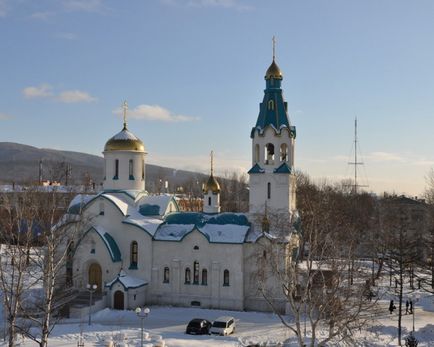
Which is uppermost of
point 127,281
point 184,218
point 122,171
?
point 122,171

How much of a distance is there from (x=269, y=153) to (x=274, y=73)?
4628 mm

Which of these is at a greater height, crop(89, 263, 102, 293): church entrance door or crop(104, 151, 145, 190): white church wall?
crop(104, 151, 145, 190): white church wall

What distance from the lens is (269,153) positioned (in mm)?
30422

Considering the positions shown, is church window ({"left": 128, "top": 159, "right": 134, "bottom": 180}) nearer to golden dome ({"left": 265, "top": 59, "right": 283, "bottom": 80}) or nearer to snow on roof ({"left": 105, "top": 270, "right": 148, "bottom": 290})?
snow on roof ({"left": 105, "top": 270, "right": 148, "bottom": 290})

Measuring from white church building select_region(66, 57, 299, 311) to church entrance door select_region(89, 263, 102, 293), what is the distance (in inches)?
2.2

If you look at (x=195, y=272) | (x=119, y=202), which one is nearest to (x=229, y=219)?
(x=195, y=272)

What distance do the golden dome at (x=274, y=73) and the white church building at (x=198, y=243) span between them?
6 cm

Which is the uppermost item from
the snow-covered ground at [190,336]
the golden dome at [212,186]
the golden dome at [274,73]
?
the golden dome at [274,73]

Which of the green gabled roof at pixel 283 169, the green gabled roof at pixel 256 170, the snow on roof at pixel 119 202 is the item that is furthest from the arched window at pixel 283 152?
the snow on roof at pixel 119 202

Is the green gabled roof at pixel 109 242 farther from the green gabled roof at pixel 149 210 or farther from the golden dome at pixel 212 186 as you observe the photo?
the golden dome at pixel 212 186

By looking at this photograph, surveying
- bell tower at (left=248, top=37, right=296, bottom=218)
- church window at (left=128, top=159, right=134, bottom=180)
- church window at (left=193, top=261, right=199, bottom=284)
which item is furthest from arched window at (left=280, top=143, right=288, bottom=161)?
church window at (left=128, top=159, right=134, bottom=180)

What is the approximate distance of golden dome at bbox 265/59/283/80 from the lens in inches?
1203

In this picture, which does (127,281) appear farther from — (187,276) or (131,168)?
(131,168)

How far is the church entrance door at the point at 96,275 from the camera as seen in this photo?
2956 centimetres
